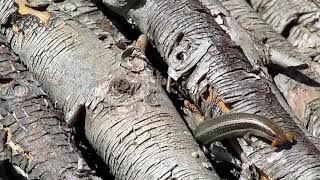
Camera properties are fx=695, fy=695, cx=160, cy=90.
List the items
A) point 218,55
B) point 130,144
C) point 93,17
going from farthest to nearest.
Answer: point 93,17 → point 218,55 → point 130,144

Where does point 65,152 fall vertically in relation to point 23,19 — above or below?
below

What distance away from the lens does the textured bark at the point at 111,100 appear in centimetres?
256

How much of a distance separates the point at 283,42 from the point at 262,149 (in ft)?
2.86

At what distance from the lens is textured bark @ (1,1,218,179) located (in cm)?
256

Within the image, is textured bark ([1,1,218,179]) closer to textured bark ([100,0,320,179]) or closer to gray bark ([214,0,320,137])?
textured bark ([100,0,320,179])

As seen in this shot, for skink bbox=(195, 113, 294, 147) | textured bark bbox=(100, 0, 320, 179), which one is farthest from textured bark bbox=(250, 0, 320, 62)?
skink bbox=(195, 113, 294, 147)

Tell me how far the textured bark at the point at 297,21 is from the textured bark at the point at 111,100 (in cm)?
104

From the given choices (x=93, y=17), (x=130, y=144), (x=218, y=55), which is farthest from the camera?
(x=93, y=17)

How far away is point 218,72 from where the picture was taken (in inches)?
111

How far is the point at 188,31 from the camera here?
9.76 feet

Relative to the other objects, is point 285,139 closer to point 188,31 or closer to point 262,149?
point 262,149

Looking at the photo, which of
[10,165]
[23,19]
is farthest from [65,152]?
[23,19]

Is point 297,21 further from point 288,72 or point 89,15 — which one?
point 89,15

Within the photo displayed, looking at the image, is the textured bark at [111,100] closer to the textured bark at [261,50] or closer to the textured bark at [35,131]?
the textured bark at [35,131]
